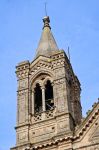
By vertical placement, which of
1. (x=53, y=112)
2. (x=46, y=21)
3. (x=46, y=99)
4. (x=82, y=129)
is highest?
(x=46, y=21)

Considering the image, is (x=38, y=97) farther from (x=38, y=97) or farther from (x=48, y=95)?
(x=48, y=95)

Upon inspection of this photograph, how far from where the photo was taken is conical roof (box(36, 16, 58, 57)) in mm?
35750

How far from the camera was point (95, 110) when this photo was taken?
102 ft

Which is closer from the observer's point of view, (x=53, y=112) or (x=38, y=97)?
(x=53, y=112)

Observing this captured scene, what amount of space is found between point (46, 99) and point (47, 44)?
470 centimetres

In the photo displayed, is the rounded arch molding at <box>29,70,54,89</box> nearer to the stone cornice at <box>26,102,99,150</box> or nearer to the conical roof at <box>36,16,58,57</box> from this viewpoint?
the conical roof at <box>36,16,58,57</box>

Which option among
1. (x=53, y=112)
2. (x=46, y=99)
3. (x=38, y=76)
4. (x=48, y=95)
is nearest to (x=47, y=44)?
(x=38, y=76)

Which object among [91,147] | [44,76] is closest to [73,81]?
[44,76]

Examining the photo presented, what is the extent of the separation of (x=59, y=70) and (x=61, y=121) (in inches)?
151

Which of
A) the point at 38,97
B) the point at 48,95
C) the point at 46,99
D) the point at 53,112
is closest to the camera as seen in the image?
the point at 53,112

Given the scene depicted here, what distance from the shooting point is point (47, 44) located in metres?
36.6

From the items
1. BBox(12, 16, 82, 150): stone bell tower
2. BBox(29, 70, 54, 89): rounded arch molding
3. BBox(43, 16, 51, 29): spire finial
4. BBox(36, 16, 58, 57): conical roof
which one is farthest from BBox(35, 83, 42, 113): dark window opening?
BBox(43, 16, 51, 29): spire finial

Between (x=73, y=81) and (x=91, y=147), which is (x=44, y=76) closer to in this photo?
(x=73, y=81)

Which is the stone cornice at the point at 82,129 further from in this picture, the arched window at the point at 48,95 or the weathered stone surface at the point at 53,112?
the arched window at the point at 48,95
